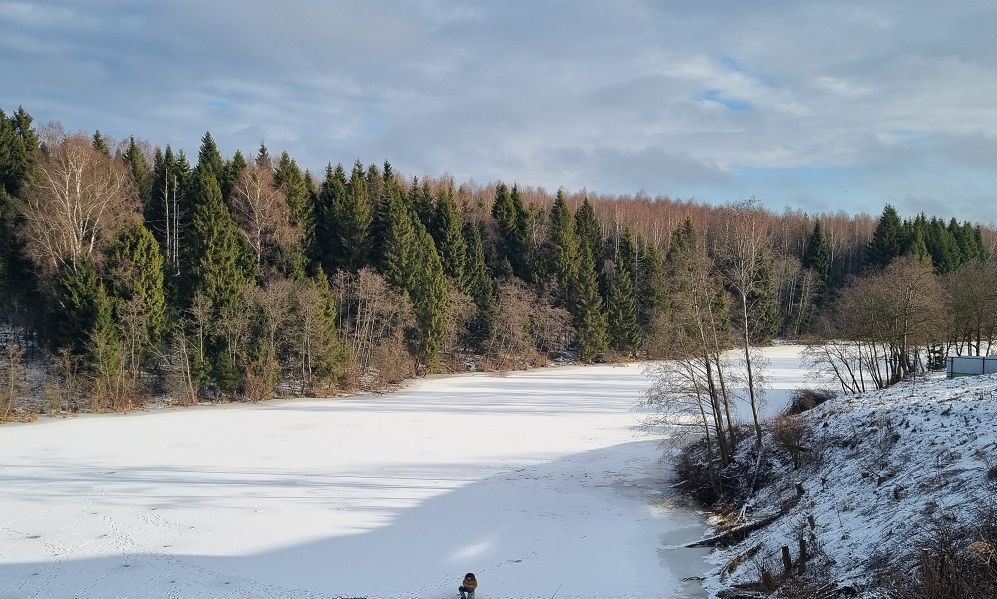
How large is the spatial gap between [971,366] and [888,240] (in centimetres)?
6505

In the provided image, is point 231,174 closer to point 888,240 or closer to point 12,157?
point 12,157

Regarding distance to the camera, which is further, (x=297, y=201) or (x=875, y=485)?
(x=297, y=201)

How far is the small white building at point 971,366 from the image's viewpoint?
1120 inches

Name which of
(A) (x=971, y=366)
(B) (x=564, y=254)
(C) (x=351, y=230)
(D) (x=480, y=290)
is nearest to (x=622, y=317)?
(B) (x=564, y=254)

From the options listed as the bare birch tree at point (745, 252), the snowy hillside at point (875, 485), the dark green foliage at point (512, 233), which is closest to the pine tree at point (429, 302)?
the dark green foliage at point (512, 233)

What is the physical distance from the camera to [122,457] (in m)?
26.3

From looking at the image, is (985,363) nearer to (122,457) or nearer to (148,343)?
(122,457)

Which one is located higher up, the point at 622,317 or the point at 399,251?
the point at 399,251

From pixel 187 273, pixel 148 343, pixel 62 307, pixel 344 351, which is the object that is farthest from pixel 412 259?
pixel 62 307

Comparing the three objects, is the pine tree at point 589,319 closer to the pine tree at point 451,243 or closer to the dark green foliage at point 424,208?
the pine tree at point 451,243

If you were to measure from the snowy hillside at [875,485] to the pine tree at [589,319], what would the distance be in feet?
145

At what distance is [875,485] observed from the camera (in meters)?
14.9

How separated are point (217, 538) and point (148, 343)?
28805mm

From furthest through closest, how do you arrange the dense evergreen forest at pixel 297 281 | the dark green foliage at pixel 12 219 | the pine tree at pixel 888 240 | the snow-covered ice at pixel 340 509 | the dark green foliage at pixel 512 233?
1. the pine tree at pixel 888 240
2. the dark green foliage at pixel 512 233
3. the dark green foliage at pixel 12 219
4. the dense evergreen forest at pixel 297 281
5. the snow-covered ice at pixel 340 509
